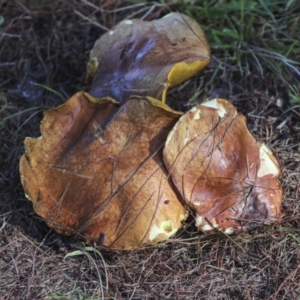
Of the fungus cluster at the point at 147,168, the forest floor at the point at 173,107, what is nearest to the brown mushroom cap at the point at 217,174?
the fungus cluster at the point at 147,168

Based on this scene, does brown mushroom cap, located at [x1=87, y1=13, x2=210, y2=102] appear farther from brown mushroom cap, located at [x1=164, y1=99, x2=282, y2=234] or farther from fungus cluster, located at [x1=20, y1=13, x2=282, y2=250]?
brown mushroom cap, located at [x1=164, y1=99, x2=282, y2=234]

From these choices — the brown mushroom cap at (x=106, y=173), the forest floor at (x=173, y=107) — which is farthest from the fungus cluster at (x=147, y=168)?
the forest floor at (x=173, y=107)

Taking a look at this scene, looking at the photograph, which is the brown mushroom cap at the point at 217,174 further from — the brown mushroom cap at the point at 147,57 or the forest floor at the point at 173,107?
the brown mushroom cap at the point at 147,57

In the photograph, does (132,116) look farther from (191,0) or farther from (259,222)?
(191,0)

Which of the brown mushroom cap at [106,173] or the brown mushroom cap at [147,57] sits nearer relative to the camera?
the brown mushroom cap at [106,173]

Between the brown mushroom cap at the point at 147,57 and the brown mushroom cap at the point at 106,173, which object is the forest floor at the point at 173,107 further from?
the brown mushroom cap at the point at 147,57

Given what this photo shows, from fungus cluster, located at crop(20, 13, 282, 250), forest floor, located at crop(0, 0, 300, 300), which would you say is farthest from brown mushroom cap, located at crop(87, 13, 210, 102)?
forest floor, located at crop(0, 0, 300, 300)

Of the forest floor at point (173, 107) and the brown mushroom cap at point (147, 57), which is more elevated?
the brown mushroom cap at point (147, 57)
